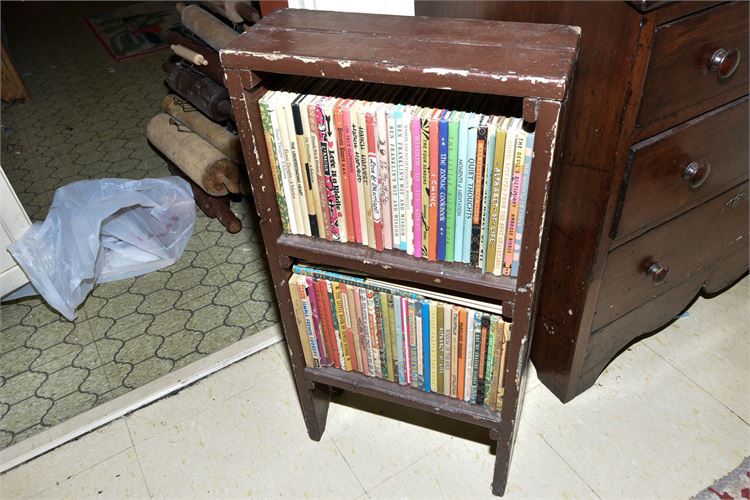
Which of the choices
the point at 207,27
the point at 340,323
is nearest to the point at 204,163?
the point at 207,27

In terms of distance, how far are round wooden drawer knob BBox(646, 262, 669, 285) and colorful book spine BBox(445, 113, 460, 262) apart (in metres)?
0.54

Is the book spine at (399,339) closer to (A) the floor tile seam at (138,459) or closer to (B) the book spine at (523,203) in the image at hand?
(B) the book spine at (523,203)

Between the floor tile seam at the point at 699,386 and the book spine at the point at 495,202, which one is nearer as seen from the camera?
the book spine at the point at 495,202

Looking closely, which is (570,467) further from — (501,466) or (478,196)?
(478,196)

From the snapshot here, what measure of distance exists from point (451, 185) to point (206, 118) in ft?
5.21

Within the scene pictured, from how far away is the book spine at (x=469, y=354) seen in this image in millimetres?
1146

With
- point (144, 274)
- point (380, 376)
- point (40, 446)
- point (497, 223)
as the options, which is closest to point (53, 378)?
point (40, 446)

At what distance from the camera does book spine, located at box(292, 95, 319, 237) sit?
1.02 metres

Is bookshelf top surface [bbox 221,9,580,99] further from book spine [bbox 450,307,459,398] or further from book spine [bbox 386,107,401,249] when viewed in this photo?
book spine [bbox 450,307,459,398]

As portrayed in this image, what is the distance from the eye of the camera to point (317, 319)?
50.1 inches

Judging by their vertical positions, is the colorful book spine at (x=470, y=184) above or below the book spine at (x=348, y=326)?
above

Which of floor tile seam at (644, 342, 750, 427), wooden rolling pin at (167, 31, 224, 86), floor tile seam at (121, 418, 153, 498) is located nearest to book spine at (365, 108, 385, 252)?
floor tile seam at (121, 418, 153, 498)

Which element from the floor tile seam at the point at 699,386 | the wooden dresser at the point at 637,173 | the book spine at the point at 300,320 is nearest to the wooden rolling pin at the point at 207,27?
the wooden dresser at the point at 637,173

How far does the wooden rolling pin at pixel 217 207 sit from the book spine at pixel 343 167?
1145mm
